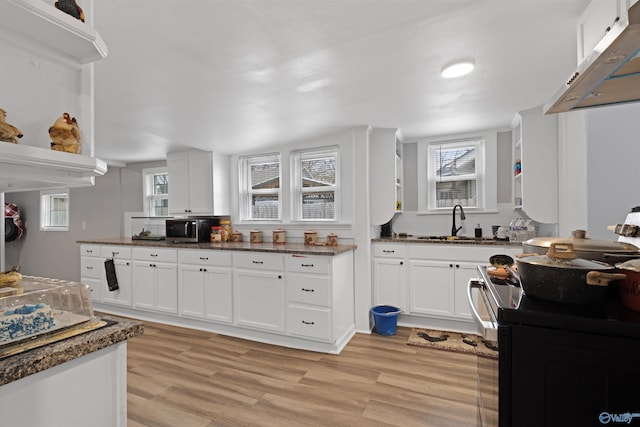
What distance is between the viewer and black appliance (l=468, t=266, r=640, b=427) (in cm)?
76

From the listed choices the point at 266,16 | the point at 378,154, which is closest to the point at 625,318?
the point at 266,16

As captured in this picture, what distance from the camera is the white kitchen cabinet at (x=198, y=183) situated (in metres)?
3.89

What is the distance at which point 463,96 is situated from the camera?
7.82 ft

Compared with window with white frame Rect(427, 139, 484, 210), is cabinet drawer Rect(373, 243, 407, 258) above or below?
below

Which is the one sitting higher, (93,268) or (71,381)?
(71,381)

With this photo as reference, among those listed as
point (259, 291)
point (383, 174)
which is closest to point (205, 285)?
point (259, 291)

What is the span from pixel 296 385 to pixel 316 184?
2219 mm

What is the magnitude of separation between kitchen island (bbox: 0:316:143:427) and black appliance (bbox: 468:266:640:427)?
3.92ft

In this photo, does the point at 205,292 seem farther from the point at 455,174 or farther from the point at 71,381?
the point at 455,174

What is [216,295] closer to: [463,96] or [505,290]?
[505,290]

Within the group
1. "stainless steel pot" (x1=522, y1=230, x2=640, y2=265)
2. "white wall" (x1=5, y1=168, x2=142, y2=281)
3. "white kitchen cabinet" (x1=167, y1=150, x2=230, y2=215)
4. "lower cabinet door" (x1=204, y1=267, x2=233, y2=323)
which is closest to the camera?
"stainless steel pot" (x1=522, y1=230, x2=640, y2=265)

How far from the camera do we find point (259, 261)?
2.95 metres

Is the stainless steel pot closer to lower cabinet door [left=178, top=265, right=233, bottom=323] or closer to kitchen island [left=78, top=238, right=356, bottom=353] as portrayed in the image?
kitchen island [left=78, top=238, right=356, bottom=353]

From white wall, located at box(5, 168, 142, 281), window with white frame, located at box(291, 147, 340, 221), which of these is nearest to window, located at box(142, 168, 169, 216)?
white wall, located at box(5, 168, 142, 281)
